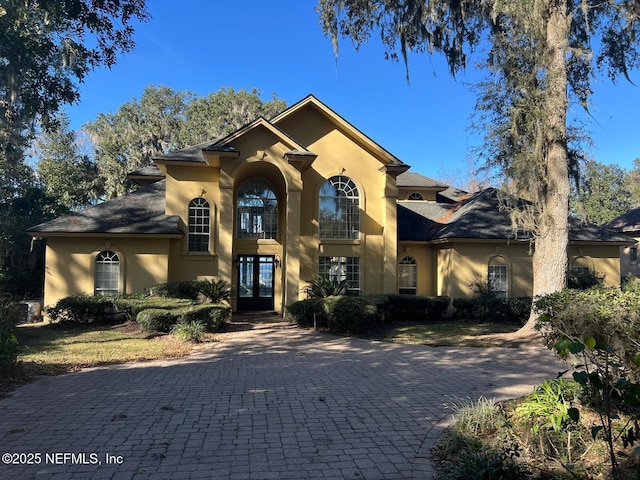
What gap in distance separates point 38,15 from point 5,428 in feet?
32.1

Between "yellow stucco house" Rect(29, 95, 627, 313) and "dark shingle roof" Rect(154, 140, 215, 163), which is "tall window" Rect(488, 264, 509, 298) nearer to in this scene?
"yellow stucco house" Rect(29, 95, 627, 313)

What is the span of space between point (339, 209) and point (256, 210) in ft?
12.2

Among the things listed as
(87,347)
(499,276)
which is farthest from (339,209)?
(87,347)

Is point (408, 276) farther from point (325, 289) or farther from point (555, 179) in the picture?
point (555, 179)

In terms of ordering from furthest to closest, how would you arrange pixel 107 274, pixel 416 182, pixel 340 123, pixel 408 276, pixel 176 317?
pixel 416 182
pixel 408 276
pixel 340 123
pixel 107 274
pixel 176 317

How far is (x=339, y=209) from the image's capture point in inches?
735

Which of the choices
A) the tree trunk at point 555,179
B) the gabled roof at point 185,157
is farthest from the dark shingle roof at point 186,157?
the tree trunk at point 555,179

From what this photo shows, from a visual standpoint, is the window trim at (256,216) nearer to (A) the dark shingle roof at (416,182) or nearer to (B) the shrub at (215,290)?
(B) the shrub at (215,290)

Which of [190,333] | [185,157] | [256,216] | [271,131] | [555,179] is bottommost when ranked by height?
[190,333]

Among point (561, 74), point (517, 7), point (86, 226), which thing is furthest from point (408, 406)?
point (86, 226)

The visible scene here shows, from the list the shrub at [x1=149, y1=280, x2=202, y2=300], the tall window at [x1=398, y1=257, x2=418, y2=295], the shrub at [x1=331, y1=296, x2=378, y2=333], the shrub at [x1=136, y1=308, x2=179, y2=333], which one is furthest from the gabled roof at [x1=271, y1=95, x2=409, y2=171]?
the shrub at [x1=136, y1=308, x2=179, y2=333]

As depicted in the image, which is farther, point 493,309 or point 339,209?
point 339,209

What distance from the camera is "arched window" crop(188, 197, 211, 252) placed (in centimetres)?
1777

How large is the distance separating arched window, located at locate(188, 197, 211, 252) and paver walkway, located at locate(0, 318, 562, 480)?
335 inches
